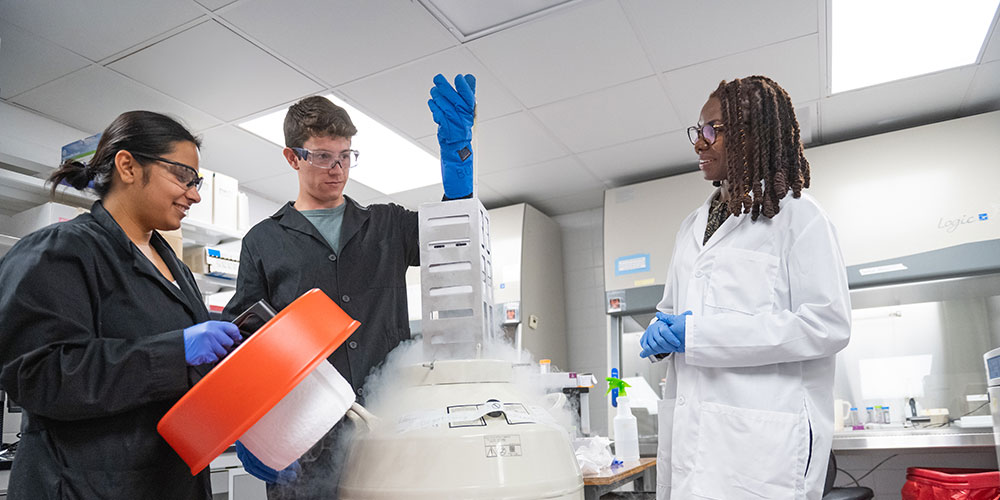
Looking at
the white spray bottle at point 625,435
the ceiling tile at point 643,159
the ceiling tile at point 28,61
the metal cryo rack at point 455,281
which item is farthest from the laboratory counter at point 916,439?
the ceiling tile at point 28,61

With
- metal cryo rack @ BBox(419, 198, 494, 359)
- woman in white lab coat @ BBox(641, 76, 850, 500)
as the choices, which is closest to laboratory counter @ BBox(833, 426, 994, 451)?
woman in white lab coat @ BBox(641, 76, 850, 500)

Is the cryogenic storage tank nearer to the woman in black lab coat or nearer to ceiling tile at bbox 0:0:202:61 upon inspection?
the woman in black lab coat

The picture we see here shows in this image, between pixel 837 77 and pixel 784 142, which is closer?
pixel 784 142

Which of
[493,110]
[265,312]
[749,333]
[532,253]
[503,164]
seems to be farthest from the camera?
[532,253]

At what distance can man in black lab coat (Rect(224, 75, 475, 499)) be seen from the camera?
1.22 meters

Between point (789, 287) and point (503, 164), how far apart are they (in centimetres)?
308

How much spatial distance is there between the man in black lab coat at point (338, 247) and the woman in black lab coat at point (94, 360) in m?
0.18

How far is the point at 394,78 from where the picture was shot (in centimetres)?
318

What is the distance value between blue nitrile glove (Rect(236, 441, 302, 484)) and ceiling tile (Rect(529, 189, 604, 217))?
13.0ft

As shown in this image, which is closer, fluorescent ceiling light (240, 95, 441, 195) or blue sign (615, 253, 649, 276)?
fluorescent ceiling light (240, 95, 441, 195)

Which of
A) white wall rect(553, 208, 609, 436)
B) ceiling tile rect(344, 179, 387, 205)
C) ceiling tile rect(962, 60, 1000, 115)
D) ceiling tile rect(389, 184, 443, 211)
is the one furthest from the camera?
white wall rect(553, 208, 609, 436)

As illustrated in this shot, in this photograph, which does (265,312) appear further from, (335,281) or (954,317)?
(954,317)

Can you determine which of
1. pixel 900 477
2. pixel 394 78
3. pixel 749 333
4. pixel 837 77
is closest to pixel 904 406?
pixel 900 477

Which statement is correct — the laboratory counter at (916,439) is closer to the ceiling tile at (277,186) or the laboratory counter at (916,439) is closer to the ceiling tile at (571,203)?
the ceiling tile at (571,203)
